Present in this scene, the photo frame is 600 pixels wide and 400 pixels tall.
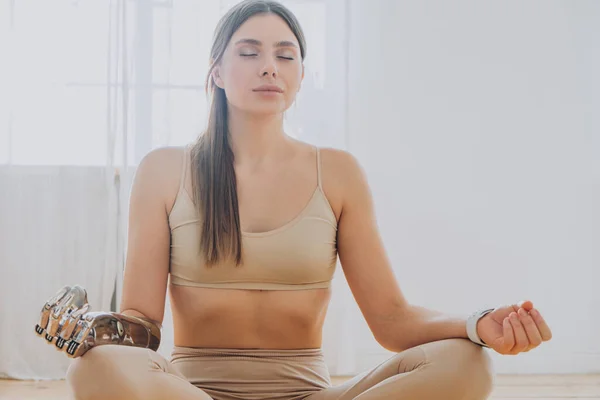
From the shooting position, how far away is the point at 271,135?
1.66 meters

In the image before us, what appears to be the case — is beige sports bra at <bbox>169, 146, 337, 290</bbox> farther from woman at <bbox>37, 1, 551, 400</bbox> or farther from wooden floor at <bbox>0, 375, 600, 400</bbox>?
wooden floor at <bbox>0, 375, 600, 400</bbox>

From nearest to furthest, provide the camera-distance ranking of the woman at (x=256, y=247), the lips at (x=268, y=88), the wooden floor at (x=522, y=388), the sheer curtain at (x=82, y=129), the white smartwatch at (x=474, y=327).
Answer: the white smartwatch at (x=474, y=327) < the woman at (x=256, y=247) < the lips at (x=268, y=88) < the wooden floor at (x=522, y=388) < the sheer curtain at (x=82, y=129)

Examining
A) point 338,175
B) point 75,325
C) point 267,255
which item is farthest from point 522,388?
point 75,325

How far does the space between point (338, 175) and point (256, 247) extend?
0.26 metres

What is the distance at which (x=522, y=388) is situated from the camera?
108 inches

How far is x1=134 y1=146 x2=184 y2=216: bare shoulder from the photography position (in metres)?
1.57

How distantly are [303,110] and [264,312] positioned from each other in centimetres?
160

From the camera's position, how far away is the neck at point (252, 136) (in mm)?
1642

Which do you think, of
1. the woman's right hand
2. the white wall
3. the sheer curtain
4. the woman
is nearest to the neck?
the woman

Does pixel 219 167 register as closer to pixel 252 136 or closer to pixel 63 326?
pixel 252 136

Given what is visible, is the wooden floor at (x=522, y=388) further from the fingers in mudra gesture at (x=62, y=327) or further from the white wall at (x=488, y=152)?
the fingers in mudra gesture at (x=62, y=327)

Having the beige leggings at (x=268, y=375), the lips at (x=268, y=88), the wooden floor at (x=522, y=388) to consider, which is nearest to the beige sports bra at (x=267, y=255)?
the beige leggings at (x=268, y=375)

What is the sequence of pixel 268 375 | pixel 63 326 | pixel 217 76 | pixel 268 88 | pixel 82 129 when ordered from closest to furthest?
pixel 63 326, pixel 268 375, pixel 268 88, pixel 217 76, pixel 82 129

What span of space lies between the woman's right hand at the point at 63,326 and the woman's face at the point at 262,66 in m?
0.60
